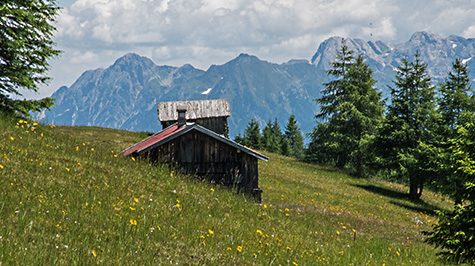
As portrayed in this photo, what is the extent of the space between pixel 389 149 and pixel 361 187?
459 cm

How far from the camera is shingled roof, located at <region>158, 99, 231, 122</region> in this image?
50875 millimetres

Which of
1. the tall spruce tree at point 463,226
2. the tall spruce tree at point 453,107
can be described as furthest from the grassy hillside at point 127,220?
the tall spruce tree at point 453,107

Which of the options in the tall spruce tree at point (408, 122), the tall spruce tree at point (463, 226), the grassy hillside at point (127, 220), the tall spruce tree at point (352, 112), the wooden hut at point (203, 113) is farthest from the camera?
the wooden hut at point (203, 113)

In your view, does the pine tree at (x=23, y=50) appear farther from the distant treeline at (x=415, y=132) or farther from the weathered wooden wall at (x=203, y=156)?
the distant treeline at (x=415, y=132)

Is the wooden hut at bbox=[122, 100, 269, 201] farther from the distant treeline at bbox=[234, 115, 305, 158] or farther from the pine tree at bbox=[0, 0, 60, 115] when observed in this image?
the distant treeline at bbox=[234, 115, 305, 158]

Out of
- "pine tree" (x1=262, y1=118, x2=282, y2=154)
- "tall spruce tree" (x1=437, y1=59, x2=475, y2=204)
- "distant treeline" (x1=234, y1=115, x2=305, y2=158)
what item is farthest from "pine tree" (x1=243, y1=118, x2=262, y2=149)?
"tall spruce tree" (x1=437, y1=59, x2=475, y2=204)

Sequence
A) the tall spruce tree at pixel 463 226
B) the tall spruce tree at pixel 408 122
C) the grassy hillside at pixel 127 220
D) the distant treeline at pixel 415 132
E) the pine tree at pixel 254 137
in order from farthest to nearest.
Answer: the pine tree at pixel 254 137
the tall spruce tree at pixel 408 122
the distant treeline at pixel 415 132
the tall spruce tree at pixel 463 226
the grassy hillside at pixel 127 220

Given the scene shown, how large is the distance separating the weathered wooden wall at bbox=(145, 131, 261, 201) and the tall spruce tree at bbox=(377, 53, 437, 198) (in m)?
19.7

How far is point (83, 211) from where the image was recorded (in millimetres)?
7660

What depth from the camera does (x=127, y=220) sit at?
7750 mm

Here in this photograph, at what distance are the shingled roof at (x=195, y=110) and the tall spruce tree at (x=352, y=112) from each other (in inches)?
554

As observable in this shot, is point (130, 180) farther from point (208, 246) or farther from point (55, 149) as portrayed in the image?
point (208, 246)

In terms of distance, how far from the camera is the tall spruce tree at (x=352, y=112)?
4622 cm

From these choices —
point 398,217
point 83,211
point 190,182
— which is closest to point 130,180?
point 190,182
